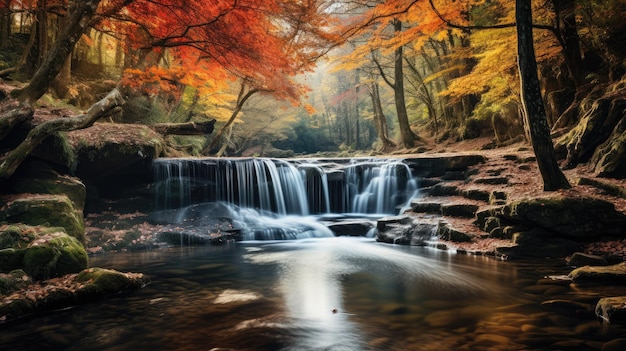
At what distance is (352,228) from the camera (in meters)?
10.5

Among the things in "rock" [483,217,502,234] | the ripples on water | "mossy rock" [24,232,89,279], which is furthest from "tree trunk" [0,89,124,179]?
"rock" [483,217,502,234]

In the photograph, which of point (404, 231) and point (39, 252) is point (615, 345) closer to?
point (404, 231)

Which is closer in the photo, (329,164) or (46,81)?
(46,81)

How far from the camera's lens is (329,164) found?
14453mm

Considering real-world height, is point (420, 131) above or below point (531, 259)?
above

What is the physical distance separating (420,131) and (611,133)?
706 inches

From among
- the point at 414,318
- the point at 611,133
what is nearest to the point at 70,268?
the point at 414,318

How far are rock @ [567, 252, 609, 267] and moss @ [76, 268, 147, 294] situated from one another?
7.42 metres

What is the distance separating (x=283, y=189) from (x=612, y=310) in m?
10.8

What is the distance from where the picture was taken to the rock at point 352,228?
10.3 metres

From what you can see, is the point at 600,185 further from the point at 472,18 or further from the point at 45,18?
the point at 45,18

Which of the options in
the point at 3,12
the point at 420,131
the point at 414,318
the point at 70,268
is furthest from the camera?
the point at 420,131

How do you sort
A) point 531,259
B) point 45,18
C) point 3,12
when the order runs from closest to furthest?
point 531,259, point 3,12, point 45,18

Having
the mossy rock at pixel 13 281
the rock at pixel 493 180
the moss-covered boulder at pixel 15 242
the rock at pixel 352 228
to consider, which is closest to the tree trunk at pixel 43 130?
the moss-covered boulder at pixel 15 242
